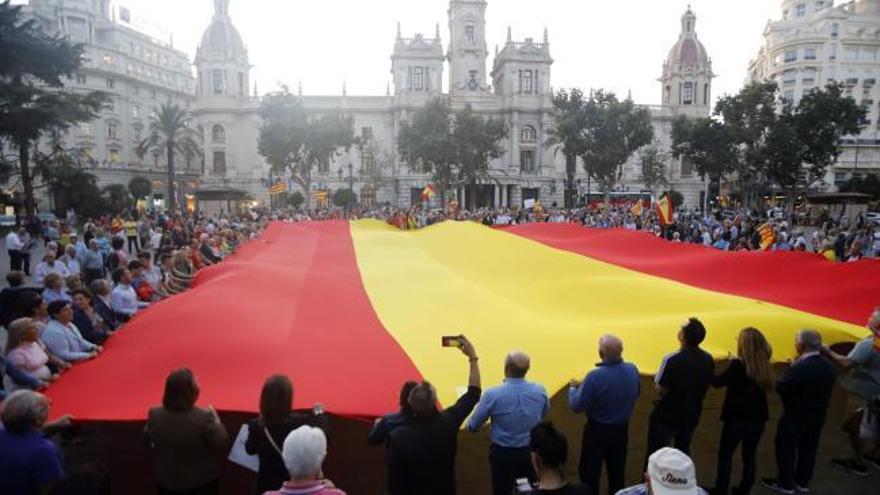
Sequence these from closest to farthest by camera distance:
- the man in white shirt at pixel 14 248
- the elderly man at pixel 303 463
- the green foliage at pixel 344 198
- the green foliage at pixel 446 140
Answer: the elderly man at pixel 303 463, the man in white shirt at pixel 14 248, the green foliage at pixel 446 140, the green foliage at pixel 344 198

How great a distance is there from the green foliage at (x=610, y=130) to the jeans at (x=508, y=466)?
43927 mm

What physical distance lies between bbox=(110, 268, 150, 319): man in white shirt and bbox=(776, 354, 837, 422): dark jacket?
8.93 meters

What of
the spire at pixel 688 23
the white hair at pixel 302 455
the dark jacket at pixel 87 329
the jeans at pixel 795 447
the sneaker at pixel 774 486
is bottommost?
the sneaker at pixel 774 486

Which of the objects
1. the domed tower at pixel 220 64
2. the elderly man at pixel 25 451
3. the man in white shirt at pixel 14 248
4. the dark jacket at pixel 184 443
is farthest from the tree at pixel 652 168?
the elderly man at pixel 25 451

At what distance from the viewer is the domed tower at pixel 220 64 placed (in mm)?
73500

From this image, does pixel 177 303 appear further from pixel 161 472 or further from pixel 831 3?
pixel 831 3

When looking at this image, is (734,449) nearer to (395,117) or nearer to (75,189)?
(75,189)

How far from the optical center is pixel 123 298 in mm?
9578

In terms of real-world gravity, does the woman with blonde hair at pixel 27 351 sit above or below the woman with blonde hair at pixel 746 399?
above

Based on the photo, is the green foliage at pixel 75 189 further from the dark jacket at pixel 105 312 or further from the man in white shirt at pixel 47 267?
the dark jacket at pixel 105 312

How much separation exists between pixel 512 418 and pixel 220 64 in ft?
254

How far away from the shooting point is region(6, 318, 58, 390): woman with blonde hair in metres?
5.86

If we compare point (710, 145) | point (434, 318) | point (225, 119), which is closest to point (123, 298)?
point (434, 318)

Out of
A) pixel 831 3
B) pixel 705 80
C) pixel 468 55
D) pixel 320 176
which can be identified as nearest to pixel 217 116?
pixel 320 176
